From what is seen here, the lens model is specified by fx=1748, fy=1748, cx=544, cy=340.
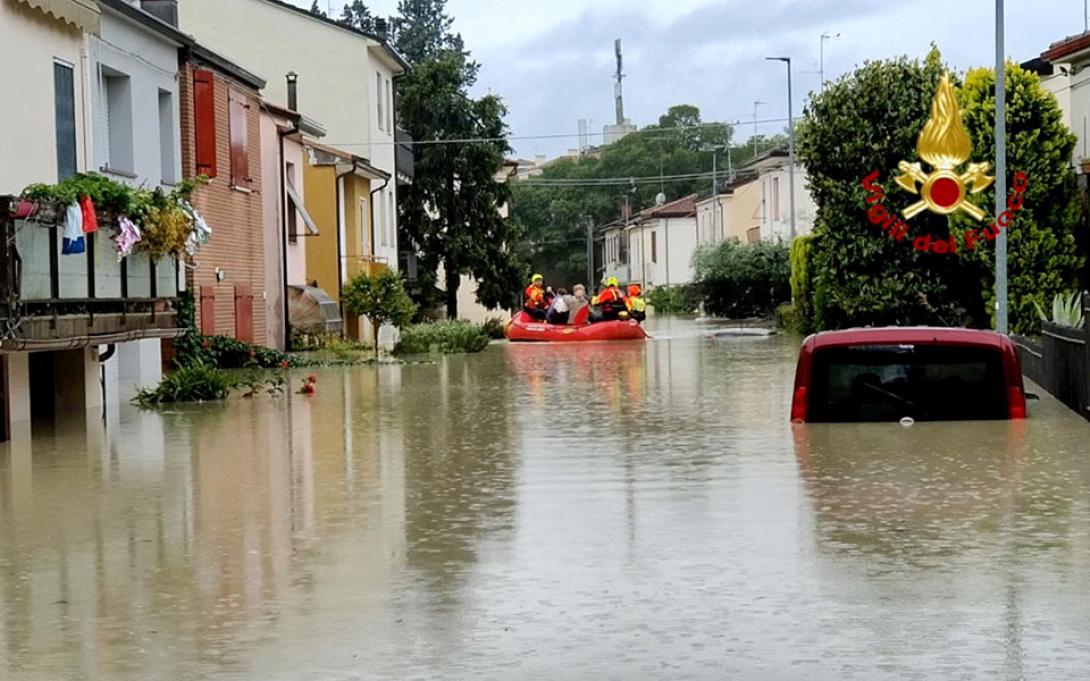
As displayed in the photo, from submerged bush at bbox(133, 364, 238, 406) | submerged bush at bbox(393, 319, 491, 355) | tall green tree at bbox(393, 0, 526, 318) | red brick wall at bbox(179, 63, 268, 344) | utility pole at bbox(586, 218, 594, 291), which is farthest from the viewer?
utility pole at bbox(586, 218, 594, 291)

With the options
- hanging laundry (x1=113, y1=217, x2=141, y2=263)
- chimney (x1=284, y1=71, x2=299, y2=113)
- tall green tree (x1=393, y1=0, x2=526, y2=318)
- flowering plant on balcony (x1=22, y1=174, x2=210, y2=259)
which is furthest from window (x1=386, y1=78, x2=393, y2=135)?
hanging laundry (x1=113, y1=217, x2=141, y2=263)

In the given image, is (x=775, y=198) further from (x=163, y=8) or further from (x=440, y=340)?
(x=163, y=8)

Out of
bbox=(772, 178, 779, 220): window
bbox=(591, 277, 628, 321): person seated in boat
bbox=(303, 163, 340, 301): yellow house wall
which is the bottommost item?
bbox=(591, 277, 628, 321): person seated in boat

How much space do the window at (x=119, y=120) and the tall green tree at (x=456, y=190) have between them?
34353 millimetres

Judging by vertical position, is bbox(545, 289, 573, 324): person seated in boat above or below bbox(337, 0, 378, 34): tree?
below

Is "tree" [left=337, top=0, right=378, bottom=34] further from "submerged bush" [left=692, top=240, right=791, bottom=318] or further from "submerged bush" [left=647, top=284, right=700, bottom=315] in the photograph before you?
"submerged bush" [left=692, top=240, right=791, bottom=318]

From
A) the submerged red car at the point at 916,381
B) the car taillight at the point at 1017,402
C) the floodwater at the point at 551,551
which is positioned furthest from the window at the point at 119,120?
the car taillight at the point at 1017,402

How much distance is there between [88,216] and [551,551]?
1063 cm

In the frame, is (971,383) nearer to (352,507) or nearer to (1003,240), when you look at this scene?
(352,507)

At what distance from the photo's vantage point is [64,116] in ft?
72.2

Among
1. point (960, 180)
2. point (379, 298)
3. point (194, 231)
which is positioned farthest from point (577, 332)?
point (194, 231)

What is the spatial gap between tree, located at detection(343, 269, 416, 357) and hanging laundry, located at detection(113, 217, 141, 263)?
62.4 feet

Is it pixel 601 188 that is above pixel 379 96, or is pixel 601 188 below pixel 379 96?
above

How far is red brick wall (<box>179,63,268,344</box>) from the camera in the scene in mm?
29641
